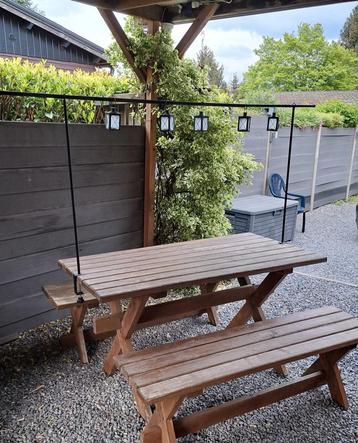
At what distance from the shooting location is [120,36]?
3.06 metres

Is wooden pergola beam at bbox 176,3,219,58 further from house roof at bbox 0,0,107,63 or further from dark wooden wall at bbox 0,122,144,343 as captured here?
house roof at bbox 0,0,107,63

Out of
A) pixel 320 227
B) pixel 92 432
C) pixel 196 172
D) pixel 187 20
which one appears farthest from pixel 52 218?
pixel 320 227

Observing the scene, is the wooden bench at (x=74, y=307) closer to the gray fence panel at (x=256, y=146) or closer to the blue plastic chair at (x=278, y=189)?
the gray fence panel at (x=256, y=146)

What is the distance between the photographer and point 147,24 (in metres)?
3.25

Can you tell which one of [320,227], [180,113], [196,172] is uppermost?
[180,113]

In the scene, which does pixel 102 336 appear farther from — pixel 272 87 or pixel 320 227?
pixel 272 87

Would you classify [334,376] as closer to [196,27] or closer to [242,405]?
[242,405]

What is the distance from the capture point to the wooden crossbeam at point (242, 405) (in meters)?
1.77

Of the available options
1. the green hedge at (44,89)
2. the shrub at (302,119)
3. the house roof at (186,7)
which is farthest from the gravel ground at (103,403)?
the shrub at (302,119)

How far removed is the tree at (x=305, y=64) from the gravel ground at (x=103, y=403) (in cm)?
2092

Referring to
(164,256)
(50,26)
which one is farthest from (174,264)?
(50,26)

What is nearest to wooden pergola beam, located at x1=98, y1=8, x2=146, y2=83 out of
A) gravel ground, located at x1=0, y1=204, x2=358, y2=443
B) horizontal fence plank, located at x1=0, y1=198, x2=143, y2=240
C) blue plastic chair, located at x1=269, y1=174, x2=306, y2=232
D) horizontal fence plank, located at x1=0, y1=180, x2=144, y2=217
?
horizontal fence plank, located at x1=0, y1=180, x2=144, y2=217

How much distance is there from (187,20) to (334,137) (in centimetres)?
496

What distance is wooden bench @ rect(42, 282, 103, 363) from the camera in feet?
7.63
